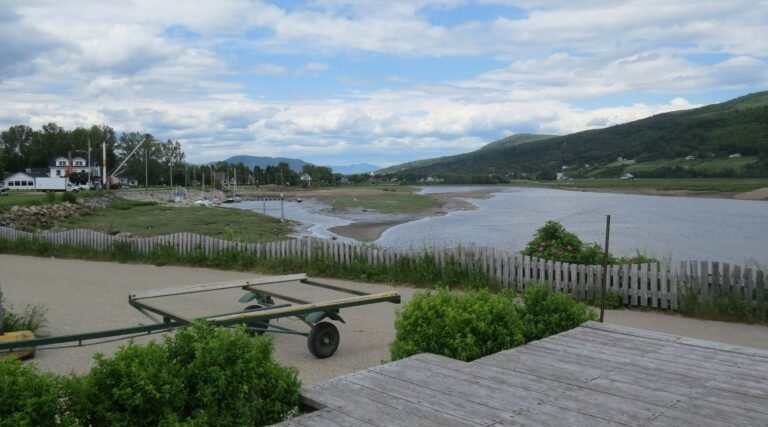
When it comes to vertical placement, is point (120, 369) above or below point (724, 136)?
below

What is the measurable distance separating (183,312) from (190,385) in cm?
741

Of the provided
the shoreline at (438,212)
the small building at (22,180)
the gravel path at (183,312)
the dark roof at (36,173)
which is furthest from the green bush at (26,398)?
the dark roof at (36,173)

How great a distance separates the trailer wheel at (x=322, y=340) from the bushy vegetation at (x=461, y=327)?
6.05 feet

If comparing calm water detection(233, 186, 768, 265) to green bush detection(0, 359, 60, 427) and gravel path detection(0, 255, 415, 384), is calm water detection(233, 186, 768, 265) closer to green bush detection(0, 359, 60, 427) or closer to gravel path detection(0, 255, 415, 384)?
gravel path detection(0, 255, 415, 384)

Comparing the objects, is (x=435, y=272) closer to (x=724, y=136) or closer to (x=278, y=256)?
(x=278, y=256)

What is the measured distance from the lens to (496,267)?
42.4 feet

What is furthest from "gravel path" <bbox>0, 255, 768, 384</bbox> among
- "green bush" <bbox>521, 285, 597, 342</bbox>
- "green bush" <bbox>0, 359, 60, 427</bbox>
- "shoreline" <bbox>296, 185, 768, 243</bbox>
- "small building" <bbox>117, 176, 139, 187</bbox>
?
"small building" <bbox>117, 176, 139, 187</bbox>

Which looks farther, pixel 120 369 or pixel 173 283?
pixel 173 283

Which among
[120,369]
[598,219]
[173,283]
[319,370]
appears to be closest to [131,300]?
[319,370]

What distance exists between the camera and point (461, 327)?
235 inches

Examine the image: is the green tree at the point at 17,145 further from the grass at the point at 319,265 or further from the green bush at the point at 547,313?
the green bush at the point at 547,313

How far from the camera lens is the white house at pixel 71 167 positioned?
111 m

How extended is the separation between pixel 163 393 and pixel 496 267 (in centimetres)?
971

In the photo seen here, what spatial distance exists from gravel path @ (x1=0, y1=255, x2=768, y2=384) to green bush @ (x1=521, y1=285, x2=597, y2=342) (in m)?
1.65
